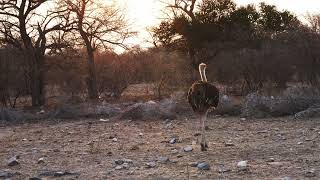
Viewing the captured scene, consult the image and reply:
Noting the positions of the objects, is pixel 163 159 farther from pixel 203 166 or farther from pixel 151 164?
pixel 203 166

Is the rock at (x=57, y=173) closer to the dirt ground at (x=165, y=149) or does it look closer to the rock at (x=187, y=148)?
the dirt ground at (x=165, y=149)

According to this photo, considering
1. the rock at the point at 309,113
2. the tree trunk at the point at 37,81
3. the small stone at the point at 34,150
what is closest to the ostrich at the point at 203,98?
the small stone at the point at 34,150

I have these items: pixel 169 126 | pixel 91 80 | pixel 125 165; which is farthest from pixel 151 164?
pixel 91 80

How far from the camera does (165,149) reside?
1293 centimetres

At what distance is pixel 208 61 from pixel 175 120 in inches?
641

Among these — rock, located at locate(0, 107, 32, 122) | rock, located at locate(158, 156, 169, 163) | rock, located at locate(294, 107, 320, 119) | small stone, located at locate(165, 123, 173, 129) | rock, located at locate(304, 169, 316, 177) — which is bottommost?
rock, located at locate(304, 169, 316, 177)

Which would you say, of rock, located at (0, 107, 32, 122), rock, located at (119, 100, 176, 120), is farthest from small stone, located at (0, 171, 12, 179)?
rock, located at (0, 107, 32, 122)

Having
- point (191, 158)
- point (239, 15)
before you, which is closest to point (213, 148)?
point (191, 158)

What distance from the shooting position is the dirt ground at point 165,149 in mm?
10141

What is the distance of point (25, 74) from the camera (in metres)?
28.0

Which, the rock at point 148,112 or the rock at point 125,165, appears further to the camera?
the rock at point 148,112

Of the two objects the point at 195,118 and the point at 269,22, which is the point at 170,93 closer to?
the point at 195,118

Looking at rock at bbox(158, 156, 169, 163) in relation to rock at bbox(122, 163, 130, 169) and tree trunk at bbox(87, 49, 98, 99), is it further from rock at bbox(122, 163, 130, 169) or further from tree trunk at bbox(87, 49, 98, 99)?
tree trunk at bbox(87, 49, 98, 99)

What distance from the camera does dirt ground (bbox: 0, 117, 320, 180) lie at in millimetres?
10141
